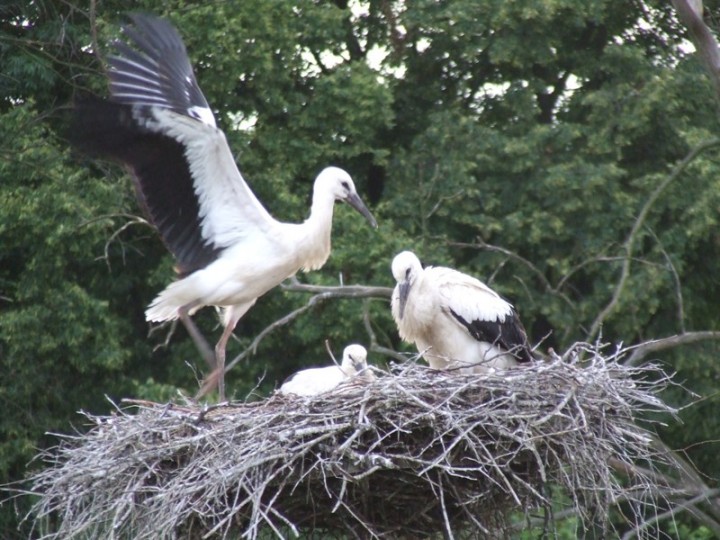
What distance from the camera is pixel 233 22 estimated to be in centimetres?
1362

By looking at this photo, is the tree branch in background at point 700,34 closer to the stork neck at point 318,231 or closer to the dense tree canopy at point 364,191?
the stork neck at point 318,231

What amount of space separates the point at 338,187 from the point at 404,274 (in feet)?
2.50

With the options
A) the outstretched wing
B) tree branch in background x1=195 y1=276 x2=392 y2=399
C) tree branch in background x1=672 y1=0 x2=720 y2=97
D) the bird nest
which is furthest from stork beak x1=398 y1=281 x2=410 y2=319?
tree branch in background x1=195 y1=276 x2=392 y2=399

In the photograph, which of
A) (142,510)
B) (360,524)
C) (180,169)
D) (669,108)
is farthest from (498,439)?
(669,108)

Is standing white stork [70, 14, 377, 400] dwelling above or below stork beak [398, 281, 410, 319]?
above

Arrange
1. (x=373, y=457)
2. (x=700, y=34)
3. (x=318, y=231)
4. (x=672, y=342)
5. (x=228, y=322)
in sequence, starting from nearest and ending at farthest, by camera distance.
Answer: (x=373, y=457) → (x=318, y=231) → (x=700, y=34) → (x=228, y=322) → (x=672, y=342)

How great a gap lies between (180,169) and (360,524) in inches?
92.6

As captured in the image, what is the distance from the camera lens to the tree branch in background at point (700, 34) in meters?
9.24

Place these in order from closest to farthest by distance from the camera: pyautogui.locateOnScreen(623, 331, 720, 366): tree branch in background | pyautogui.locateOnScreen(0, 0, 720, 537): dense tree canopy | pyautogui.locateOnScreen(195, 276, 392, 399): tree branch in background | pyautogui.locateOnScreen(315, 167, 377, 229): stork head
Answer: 1. pyautogui.locateOnScreen(315, 167, 377, 229): stork head
2. pyautogui.locateOnScreen(623, 331, 720, 366): tree branch in background
3. pyautogui.locateOnScreen(195, 276, 392, 399): tree branch in background
4. pyautogui.locateOnScreen(0, 0, 720, 537): dense tree canopy

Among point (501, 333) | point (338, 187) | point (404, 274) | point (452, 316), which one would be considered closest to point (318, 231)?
point (338, 187)

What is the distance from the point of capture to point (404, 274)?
9.03m

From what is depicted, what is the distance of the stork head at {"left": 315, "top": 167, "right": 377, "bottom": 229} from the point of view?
369 inches

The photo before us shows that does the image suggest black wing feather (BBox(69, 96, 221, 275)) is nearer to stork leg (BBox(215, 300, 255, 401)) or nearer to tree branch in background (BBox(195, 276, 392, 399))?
stork leg (BBox(215, 300, 255, 401))

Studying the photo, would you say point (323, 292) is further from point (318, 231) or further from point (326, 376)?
point (326, 376)
